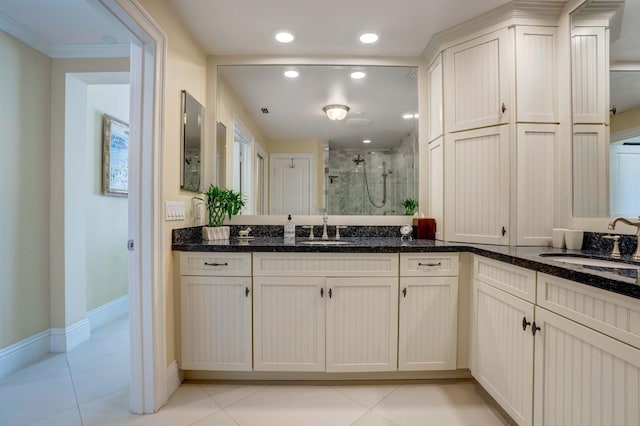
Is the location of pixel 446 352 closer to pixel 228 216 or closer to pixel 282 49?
pixel 228 216

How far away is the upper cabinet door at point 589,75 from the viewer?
173cm

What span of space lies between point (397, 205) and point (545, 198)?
1.01m

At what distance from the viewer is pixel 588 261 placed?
5.09ft

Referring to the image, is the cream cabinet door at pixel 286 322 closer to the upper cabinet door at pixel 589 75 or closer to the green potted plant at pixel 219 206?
the green potted plant at pixel 219 206

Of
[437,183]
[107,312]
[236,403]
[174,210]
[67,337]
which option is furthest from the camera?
[107,312]

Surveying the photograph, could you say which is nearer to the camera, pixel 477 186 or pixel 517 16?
pixel 517 16

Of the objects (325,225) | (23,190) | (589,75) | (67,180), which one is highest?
(589,75)

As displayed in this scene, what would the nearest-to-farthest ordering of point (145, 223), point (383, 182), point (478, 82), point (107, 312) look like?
1. point (145, 223)
2. point (478, 82)
3. point (383, 182)
4. point (107, 312)

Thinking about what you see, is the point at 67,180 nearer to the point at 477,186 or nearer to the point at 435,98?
the point at 435,98

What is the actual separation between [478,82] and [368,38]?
0.85 meters

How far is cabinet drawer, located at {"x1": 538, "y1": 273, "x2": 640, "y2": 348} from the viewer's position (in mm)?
965

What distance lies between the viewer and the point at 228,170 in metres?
2.61

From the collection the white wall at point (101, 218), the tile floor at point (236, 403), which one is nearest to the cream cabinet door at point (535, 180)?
the tile floor at point (236, 403)

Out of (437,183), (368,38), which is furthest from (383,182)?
(368,38)
